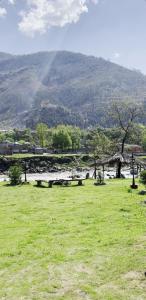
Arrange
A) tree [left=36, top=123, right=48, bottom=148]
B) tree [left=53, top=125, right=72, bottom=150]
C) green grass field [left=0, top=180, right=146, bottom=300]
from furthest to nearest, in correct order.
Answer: tree [left=53, top=125, right=72, bottom=150] → tree [left=36, top=123, right=48, bottom=148] → green grass field [left=0, top=180, right=146, bottom=300]

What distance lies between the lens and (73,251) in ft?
54.0

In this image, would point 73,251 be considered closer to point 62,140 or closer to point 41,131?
point 41,131

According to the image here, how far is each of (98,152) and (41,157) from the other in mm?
43579

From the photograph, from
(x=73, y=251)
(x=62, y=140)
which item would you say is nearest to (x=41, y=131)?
(x=62, y=140)

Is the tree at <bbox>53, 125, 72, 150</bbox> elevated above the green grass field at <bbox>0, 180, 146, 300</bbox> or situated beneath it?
elevated above

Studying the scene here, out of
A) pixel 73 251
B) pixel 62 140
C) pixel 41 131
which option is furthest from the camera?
pixel 62 140

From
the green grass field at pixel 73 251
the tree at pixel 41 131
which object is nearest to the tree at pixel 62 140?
the tree at pixel 41 131

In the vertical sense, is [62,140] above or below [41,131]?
below

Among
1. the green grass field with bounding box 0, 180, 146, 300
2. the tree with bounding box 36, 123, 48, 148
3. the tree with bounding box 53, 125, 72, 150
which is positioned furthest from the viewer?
the tree with bounding box 53, 125, 72, 150

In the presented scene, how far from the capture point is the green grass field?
1241 cm

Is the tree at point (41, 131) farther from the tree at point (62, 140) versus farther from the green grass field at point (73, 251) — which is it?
the green grass field at point (73, 251)

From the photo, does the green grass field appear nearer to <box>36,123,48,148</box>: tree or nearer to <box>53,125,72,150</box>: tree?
<box>36,123,48,148</box>: tree

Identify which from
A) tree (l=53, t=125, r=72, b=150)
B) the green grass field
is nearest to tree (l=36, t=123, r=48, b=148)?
tree (l=53, t=125, r=72, b=150)

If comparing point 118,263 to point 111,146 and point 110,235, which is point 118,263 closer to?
point 110,235
